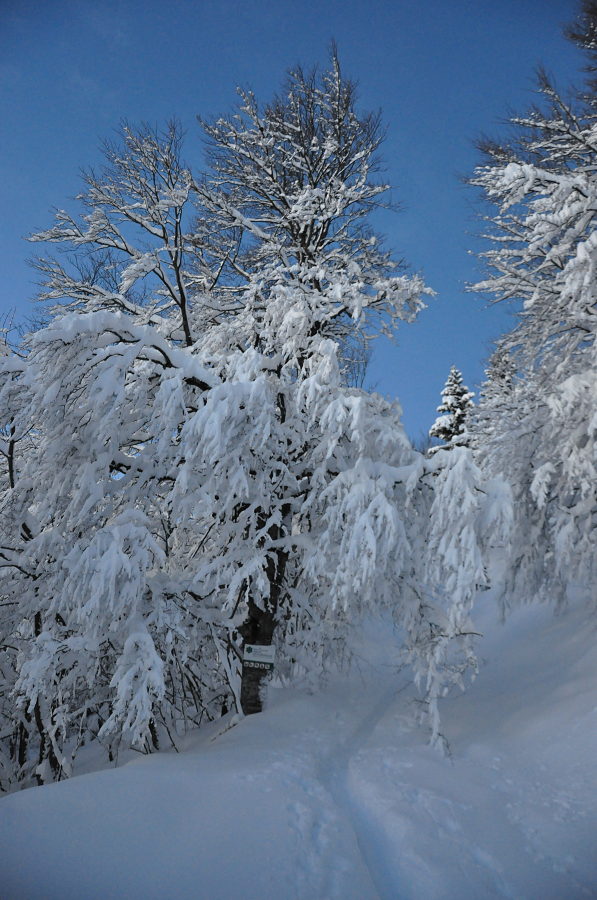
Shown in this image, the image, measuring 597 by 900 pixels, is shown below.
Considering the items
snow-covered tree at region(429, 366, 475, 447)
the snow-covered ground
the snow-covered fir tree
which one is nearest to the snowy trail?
the snow-covered ground

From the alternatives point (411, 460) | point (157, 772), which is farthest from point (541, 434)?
point (157, 772)

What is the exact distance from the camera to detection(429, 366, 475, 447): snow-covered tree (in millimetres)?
31281

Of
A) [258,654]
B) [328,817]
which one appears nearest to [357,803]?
[328,817]

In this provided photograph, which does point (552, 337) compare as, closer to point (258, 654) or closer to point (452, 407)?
point (258, 654)

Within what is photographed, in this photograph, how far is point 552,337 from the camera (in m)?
9.29

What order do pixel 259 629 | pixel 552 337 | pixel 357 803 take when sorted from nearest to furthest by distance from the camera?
pixel 357 803 → pixel 259 629 → pixel 552 337

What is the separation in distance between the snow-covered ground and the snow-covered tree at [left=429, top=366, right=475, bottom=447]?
25.8 meters

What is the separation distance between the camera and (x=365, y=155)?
9.30 m

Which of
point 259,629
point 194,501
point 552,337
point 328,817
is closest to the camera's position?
point 328,817

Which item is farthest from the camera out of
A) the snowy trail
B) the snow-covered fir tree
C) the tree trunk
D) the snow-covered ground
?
the tree trunk

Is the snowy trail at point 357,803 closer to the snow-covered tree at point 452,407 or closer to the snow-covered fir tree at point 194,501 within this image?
the snow-covered fir tree at point 194,501

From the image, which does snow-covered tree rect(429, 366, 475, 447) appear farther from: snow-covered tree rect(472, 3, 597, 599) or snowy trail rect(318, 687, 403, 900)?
snowy trail rect(318, 687, 403, 900)

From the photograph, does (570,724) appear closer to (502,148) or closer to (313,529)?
(313,529)

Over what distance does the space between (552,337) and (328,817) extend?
8701 mm
